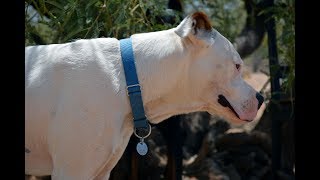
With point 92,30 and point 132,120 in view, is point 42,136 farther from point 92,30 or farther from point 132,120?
point 92,30

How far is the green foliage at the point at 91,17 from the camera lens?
12.6 feet

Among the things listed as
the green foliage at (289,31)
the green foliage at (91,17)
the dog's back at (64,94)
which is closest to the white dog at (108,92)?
the dog's back at (64,94)

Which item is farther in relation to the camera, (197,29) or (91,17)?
(91,17)

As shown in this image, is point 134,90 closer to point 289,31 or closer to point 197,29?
point 197,29

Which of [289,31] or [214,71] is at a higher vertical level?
[214,71]

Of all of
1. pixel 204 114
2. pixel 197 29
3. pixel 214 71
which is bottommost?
pixel 204 114

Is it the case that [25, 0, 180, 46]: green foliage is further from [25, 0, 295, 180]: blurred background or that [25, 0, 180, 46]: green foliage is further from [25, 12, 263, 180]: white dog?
[25, 12, 263, 180]: white dog

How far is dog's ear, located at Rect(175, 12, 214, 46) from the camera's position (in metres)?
2.90

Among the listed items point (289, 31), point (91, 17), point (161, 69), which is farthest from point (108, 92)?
point (289, 31)

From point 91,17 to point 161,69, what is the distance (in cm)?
120

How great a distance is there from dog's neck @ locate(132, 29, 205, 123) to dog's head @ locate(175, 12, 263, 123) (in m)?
0.04

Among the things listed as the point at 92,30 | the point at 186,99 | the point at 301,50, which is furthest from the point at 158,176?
the point at 301,50

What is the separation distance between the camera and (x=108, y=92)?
2787 mm
